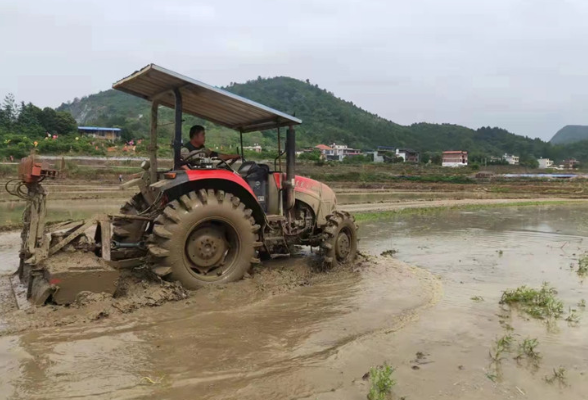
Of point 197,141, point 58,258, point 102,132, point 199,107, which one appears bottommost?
point 58,258

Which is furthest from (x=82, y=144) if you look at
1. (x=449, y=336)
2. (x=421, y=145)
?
(x=421, y=145)

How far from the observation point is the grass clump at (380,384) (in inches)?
122

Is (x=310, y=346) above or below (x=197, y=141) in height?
below

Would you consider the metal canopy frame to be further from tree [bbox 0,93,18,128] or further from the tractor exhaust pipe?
tree [bbox 0,93,18,128]

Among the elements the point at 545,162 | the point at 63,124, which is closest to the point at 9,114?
the point at 63,124

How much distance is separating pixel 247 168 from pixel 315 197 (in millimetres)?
1280

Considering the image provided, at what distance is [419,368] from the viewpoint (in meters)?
3.67

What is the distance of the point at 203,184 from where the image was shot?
5.63m

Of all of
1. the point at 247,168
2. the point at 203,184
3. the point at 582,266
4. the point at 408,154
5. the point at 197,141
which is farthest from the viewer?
the point at 408,154

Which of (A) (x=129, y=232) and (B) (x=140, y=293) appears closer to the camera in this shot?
(B) (x=140, y=293)

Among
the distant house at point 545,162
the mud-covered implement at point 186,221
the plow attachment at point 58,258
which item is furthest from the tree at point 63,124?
the distant house at point 545,162

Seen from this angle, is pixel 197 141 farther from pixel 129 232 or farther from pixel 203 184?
pixel 129 232

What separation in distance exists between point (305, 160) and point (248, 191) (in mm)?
55178

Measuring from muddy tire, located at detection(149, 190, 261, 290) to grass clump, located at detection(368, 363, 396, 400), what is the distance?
267 cm
